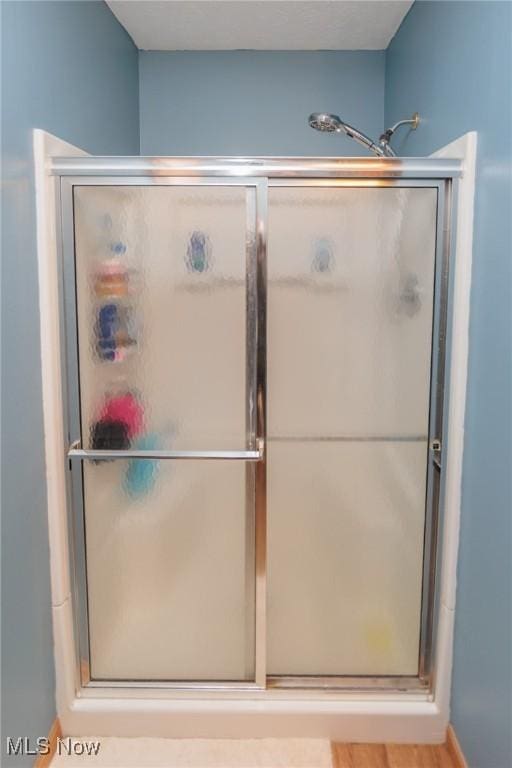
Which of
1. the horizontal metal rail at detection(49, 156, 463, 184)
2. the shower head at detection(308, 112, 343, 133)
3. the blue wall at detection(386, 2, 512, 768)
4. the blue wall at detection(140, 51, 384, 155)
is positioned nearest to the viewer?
the blue wall at detection(386, 2, 512, 768)

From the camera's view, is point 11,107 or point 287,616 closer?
point 11,107

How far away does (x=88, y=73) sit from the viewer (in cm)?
181

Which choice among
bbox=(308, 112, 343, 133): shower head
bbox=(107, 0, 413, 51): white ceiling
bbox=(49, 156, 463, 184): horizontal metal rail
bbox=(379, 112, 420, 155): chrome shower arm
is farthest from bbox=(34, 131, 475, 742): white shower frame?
bbox=(107, 0, 413, 51): white ceiling

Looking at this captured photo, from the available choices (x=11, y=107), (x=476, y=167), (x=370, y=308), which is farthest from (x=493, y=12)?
(x=11, y=107)

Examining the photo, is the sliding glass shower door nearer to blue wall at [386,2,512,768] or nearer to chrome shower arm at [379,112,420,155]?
blue wall at [386,2,512,768]

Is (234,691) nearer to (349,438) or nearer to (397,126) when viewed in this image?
(349,438)

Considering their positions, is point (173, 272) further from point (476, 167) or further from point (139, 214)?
point (476, 167)

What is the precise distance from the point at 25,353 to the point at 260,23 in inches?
65.3

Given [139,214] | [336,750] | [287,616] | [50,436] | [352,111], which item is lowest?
[336,750]

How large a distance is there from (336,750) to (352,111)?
2495mm

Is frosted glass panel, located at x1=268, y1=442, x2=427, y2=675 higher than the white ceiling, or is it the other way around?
the white ceiling

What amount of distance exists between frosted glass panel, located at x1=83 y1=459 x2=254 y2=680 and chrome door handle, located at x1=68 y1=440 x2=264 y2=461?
3 cm

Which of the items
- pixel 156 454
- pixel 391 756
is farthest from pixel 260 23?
pixel 391 756

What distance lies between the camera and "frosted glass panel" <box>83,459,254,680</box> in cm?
160
